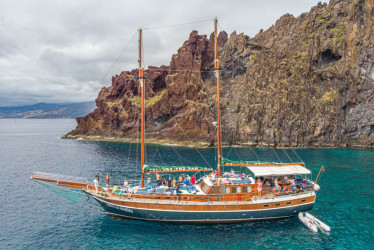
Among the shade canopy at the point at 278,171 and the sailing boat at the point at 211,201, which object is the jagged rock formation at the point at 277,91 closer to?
the shade canopy at the point at 278,171

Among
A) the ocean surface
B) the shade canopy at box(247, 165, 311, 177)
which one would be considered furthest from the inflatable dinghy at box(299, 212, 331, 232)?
the shade canopy at box(247, 165, 311, 177)

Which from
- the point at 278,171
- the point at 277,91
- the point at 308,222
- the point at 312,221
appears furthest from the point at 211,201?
the point at 277,91

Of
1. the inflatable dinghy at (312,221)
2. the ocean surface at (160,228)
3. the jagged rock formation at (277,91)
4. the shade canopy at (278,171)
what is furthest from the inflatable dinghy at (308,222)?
the jagged rock formation at (277,91)

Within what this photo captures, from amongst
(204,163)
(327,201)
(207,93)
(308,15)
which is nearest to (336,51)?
(308,15)

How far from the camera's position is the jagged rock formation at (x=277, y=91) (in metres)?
81.4

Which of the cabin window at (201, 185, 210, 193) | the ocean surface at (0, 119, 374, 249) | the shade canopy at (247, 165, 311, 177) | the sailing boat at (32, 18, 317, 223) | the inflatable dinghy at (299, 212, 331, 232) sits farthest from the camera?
the shade canopy at (247, 165, 311, 177)

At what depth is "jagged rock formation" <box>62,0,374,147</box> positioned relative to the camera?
267ft

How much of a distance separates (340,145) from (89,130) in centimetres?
10814

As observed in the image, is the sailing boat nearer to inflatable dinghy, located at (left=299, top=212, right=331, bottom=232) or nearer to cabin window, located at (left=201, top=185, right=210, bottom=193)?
cabin window, located at (left=201, top=185, right=210, bottom=193)

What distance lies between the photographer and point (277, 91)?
9156 cm

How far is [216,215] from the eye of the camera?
939 inches

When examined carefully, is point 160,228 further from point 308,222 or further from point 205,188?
point 308,222

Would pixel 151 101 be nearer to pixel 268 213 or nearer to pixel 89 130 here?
pixel 89 130

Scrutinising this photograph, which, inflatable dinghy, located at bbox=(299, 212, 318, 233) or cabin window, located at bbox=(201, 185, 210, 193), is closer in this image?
inflatable dinghy, located at bbox=(299, 212, 318, 233)
